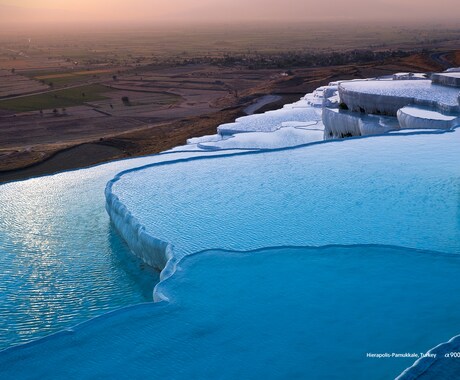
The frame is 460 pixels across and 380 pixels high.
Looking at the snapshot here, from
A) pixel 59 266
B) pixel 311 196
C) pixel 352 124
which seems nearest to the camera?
pixel 59 266

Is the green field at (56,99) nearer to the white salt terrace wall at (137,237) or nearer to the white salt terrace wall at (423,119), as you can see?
the white salt terrace wall at (423,119)

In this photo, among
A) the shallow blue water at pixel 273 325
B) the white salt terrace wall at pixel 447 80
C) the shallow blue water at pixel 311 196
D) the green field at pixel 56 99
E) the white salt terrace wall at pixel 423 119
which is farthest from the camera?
the green field at pixel 56 99

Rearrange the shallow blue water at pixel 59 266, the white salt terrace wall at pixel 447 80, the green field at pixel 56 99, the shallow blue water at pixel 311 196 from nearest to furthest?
1. the shallow blue water at pixel 59 266
2. the shallow blue water at pixel 311 196
3. the white salt terrace wall at pixel 447 80
4. the green field at pixel 56 99

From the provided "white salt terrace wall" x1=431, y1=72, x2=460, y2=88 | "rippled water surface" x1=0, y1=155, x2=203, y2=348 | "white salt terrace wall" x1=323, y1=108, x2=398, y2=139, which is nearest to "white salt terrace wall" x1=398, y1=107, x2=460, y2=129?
"white salt terrace wall" x1=323, y1=108, x2=398, y2=139

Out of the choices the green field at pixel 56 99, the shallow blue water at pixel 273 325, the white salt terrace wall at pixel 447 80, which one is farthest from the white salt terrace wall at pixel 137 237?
the green field at pixel 56 99

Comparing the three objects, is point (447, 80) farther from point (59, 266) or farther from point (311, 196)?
point (59, 266)

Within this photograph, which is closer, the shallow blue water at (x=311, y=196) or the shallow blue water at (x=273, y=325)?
the shallow blue water at (x=273, y=325)

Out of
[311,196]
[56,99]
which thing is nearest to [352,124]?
[311,196]
